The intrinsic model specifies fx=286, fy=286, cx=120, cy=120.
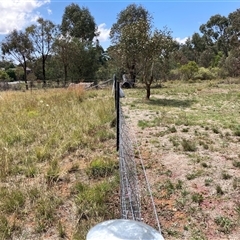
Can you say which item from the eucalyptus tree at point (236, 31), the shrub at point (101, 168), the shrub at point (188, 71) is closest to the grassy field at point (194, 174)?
the shrub at point (101, 168)

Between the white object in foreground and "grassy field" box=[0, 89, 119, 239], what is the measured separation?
4.98ft

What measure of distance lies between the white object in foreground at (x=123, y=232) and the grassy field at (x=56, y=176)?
152cm

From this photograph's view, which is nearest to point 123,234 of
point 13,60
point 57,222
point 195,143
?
point 57,222

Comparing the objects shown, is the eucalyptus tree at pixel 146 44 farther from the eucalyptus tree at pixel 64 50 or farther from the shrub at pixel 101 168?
the eucalyptus tree at pixel 64 50

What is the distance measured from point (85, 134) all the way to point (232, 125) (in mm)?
2983

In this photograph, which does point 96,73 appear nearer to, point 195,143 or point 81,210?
point 195,143

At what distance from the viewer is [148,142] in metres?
4.72

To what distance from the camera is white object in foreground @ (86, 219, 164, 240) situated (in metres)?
0.81

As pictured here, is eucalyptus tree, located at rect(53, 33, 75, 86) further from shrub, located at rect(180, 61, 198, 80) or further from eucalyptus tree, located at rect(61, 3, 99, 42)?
shrub, located at rect(180, 61, 198, 80)

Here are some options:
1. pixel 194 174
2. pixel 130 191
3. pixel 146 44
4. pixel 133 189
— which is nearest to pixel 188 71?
pixel 146 44

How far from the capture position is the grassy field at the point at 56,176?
97.0 inches

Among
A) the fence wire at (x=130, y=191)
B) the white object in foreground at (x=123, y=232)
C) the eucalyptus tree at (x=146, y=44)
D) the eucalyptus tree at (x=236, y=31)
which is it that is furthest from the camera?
the eucalyptus tree at (x=236, y=31)

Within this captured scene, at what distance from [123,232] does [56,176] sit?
2602 mm

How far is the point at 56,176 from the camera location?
331 cm
